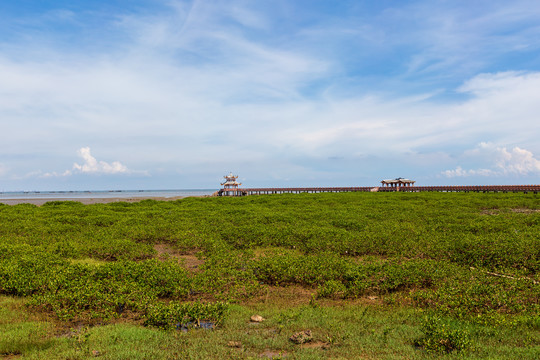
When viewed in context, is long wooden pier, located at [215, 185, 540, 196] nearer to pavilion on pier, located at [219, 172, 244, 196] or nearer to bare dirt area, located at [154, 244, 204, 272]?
pavilion on pier, located at [219, 172, 244, 196]

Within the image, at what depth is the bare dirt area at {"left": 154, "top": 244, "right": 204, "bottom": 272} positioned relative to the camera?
12625 mm

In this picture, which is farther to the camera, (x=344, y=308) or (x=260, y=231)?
(x=260, y=231)

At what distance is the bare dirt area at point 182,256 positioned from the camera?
41.4ft

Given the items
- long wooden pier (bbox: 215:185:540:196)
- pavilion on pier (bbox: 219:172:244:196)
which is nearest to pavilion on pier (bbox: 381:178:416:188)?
long wooden pier (bbox: 215:185:540:196)

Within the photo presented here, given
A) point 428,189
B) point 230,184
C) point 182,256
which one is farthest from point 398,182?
point 182,256

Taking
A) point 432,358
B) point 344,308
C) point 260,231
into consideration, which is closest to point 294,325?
point 344,308

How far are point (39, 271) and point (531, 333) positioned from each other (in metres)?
11.8

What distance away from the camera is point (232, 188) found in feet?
242

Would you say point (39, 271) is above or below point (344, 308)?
above

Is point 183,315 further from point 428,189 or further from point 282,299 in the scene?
point 428,189

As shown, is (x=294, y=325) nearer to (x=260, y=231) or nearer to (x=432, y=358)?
(x=432, y=358)

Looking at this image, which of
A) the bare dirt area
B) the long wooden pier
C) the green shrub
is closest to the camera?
the green shrub

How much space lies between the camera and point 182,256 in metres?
14.7

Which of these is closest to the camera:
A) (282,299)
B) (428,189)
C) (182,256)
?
(282,299)
